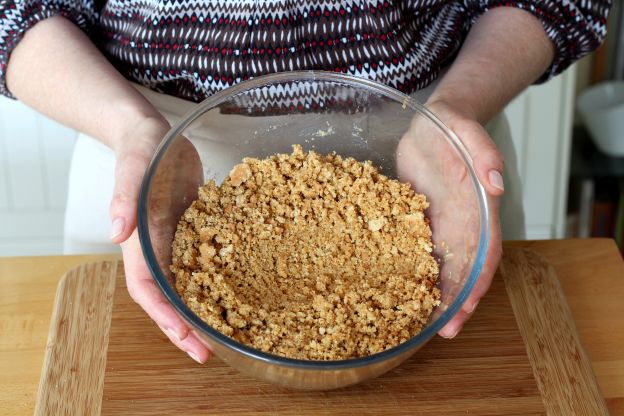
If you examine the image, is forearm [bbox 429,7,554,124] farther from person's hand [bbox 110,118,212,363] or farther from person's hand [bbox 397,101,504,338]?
person's hand [bbox 110,118,212,363]

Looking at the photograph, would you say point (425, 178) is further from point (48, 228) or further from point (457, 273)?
point (48, 228)

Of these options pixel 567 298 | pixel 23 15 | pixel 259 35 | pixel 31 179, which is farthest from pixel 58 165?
pixel 567 298

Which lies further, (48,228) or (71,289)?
(48,228)

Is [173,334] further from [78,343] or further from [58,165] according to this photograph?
[58,165]

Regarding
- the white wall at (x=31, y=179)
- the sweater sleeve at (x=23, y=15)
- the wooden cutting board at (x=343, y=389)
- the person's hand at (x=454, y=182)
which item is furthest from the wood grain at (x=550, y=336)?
the white wall at (x=31, y=179)

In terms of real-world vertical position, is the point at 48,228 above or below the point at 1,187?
below

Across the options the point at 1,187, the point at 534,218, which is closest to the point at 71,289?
the point at 1,187

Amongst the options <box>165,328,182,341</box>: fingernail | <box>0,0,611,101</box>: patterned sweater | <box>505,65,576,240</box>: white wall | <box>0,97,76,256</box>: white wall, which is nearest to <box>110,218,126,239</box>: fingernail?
<box>165,328,182,341</box>: fingernail
